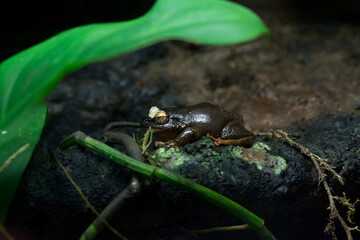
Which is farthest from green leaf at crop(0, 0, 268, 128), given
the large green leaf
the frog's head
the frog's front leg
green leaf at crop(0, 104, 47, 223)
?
the frog's head

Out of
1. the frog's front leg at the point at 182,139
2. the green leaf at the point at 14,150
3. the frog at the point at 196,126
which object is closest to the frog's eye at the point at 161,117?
the frog at the point at 196,126

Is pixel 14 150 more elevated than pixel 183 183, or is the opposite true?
pixel 14 150

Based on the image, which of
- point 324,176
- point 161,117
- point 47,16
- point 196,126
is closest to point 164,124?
point 161,117

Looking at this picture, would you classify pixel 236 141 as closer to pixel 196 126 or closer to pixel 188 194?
pixel 196 126

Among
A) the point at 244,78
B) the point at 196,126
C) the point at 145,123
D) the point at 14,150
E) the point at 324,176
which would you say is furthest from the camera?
the point at 244,78

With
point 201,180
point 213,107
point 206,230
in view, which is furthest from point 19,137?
point 213,107

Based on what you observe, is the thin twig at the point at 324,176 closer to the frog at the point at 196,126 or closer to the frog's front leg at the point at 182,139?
the frog at the point at 196,126

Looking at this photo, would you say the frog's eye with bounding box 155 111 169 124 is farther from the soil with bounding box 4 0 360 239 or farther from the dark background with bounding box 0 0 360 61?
the dark background with bounding box 0 0 360 61
